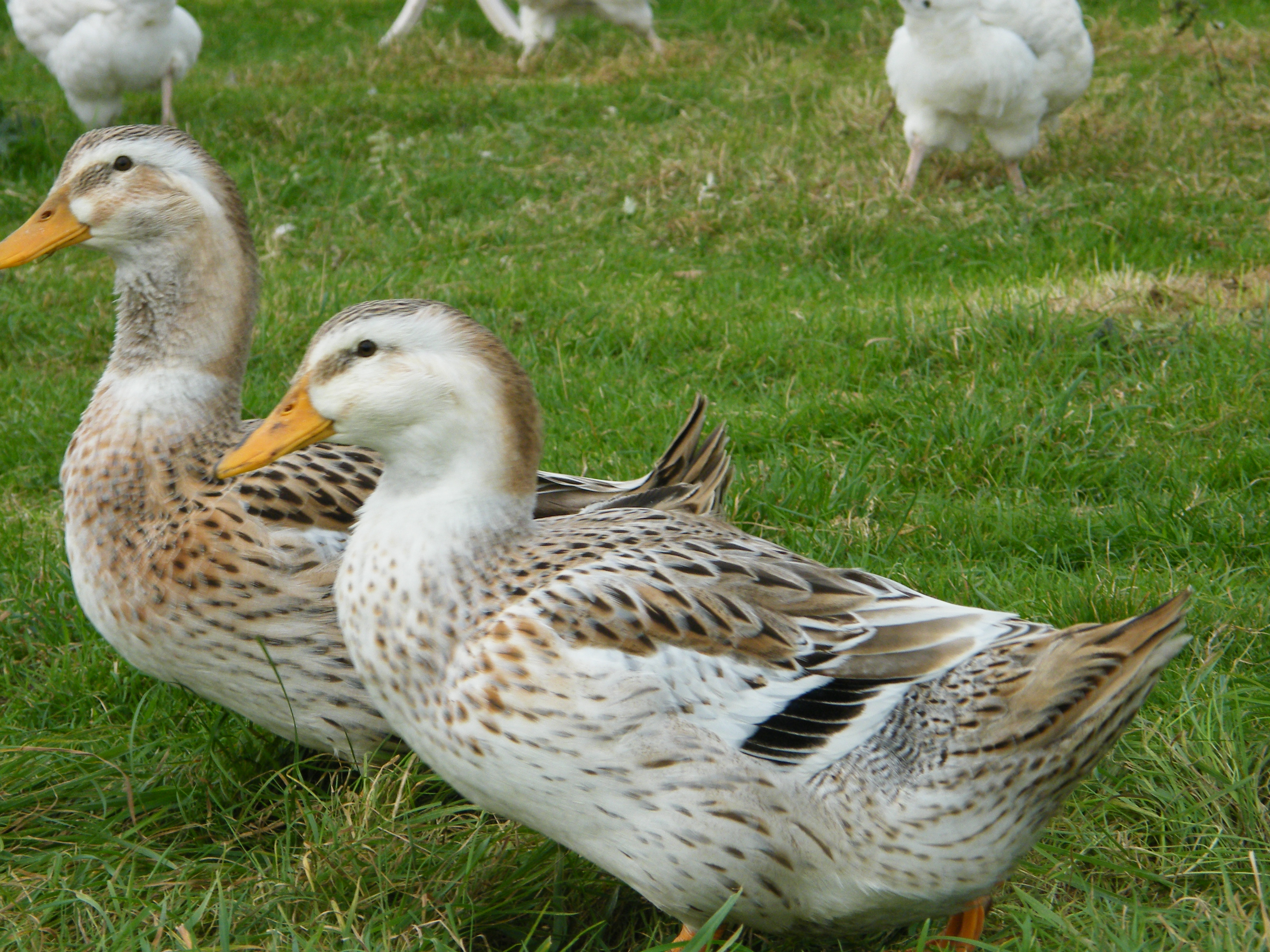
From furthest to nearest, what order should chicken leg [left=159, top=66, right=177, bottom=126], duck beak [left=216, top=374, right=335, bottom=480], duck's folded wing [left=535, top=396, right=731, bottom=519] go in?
chicken leg [left=159, top=66, right=177, bottom=126], duck's folded wing [left=535, top=396, right=731, bottom=519], duck beak [left=216, top=374, right=335, bottom=480]

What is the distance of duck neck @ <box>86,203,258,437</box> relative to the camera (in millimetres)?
3422

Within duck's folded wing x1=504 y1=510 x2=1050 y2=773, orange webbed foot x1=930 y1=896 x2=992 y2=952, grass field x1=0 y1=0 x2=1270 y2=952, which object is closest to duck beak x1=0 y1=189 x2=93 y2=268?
grass field x1=0 y1=0 x2=1270 y2=952

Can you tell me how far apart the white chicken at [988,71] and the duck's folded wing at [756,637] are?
5339 mm

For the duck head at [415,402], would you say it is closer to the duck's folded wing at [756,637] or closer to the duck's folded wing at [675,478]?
the duck's folded wing at [756,637]

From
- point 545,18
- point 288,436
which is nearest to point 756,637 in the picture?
point 288,436

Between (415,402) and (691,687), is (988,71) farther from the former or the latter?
(691,687)

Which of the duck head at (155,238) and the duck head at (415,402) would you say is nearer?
the duck head at (415,402)

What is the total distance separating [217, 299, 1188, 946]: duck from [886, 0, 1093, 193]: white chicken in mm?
5381

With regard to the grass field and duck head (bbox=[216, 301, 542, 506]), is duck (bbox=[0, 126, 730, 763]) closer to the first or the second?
the grass field

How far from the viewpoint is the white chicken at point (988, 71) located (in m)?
7.55

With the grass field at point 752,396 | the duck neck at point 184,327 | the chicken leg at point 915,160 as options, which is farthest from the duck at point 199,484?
the chicken leg at point 915,160

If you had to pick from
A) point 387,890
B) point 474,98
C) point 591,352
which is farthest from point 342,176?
point 387,890

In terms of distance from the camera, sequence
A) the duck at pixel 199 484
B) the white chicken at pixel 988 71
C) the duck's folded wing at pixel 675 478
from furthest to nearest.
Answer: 1. the white chicken at pixel 988 71
2. the duck's folded wing at pixel 675 478
3. the duck at pixel 199 484

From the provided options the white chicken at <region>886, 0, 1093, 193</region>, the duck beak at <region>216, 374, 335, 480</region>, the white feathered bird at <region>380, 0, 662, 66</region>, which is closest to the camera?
the duck beak at <region>216, 374, 335, 480</region>
